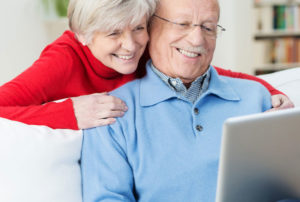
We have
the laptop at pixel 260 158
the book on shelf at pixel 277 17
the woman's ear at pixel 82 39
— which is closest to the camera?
the laptop at pixel 260 158

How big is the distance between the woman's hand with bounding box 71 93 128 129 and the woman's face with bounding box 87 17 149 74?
19 cm

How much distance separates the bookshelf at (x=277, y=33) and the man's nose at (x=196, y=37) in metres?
3.10

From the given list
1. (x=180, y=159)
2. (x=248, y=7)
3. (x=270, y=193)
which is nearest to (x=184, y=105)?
(x=180, y=159)

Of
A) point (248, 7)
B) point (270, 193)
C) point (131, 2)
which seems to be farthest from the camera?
point (248, 7)

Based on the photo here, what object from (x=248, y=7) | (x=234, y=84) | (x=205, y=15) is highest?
(x=205, y=15)

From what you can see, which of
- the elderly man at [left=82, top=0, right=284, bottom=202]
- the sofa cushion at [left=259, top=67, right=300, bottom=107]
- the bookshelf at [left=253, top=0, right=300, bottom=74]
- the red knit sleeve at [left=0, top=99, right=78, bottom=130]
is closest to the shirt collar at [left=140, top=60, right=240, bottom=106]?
the elderly man at [left=82, top=0, right=284, bottom=202]

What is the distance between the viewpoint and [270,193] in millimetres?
931

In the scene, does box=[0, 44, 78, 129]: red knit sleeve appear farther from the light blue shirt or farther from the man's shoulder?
the man's shoulder

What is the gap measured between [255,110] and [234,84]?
14 centimetres

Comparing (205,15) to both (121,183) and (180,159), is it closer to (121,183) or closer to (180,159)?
(180,159)

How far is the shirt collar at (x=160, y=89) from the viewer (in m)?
1.26

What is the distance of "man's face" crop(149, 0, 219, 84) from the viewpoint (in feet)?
4.12

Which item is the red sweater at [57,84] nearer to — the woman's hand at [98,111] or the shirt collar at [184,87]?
the woman's hand at [98,111]

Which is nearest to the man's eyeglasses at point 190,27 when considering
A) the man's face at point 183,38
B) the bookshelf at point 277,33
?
the man's face at point 183,38
